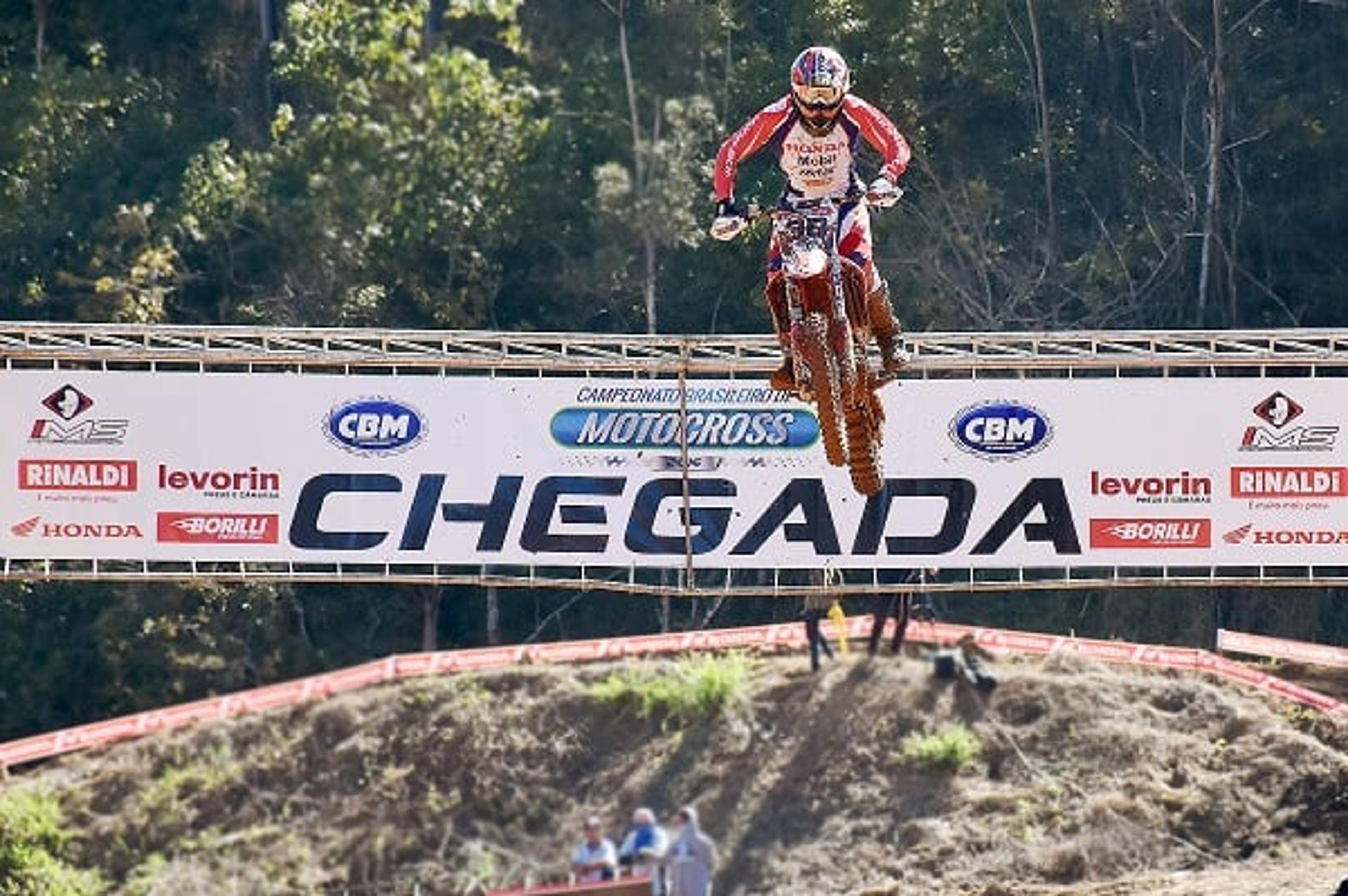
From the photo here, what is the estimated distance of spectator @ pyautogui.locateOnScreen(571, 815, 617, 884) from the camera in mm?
25422

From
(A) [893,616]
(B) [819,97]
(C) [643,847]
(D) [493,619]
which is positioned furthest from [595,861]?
(D) [493,619]

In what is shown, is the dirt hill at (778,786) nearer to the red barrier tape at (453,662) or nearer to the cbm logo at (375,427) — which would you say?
the red barrier tape at (453,662)

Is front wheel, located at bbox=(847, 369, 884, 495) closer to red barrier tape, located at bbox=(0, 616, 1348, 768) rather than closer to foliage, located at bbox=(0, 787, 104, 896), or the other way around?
red barrier tape, located at bbox=(0, 616, 1348, 768)

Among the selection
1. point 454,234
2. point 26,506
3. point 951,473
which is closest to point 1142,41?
point 454,234

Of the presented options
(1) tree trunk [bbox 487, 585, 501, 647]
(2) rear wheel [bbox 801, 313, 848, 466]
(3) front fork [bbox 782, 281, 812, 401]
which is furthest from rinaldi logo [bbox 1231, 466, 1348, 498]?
(1) tree trunk [bbox 487, 585, 501, 647]

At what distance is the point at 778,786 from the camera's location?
2906 centimetres

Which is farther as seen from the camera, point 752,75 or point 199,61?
point 199,61

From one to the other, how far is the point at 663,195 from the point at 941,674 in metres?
8.25

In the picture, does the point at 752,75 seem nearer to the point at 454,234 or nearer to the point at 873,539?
the point at 454,234

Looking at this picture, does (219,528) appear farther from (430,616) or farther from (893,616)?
(430,616)

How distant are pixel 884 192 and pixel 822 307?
773mm

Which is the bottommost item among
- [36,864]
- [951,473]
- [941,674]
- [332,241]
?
[36,864]

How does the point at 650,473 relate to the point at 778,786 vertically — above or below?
above

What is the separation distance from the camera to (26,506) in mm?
22781
